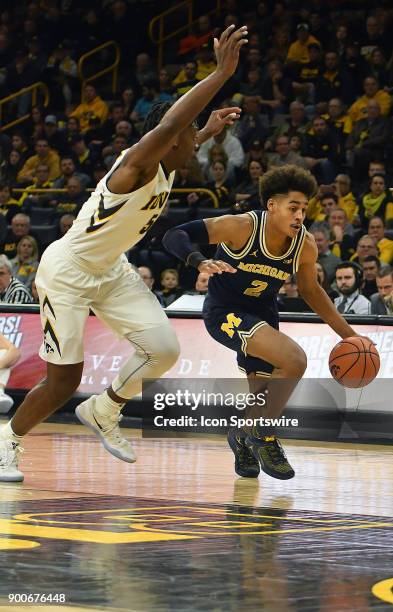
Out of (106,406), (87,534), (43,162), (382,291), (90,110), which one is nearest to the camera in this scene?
(87,534)

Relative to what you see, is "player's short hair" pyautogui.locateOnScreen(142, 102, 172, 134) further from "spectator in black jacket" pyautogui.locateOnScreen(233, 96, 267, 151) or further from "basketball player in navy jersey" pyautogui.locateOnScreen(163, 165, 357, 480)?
"spectator in black jacket" pyautogui.locateOnScreen(233, 96, 267, 151)

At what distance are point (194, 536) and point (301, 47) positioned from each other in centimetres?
1352

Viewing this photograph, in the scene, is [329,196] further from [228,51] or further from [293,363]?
[228,51]

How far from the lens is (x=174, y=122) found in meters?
6.68

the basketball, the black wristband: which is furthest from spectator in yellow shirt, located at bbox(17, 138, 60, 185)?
the black wristband

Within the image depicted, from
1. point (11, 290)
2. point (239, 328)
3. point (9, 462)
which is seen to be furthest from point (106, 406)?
point (11, 290)

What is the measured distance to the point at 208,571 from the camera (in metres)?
4.41

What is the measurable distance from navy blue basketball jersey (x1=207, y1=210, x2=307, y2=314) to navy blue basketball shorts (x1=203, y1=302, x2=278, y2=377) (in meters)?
0.09

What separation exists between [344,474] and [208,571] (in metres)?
4.23

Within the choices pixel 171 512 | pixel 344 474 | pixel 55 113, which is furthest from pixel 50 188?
pixel 171 512

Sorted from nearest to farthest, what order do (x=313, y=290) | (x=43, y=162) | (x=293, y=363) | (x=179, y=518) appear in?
1. (x=179, y=518)
2. (x=293, y=363)
3. (x=313, y=290)
4. (x=43, y=162)

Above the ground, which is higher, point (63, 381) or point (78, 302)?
point (78, 302)

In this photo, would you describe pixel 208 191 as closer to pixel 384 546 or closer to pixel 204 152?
pixel 204 152

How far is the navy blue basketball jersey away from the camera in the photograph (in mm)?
8094
